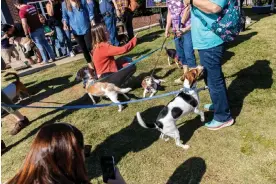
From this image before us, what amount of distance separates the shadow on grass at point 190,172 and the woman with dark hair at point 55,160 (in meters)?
1.86

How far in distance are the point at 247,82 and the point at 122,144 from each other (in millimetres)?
2712

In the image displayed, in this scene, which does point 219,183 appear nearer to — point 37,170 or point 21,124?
point 37,170

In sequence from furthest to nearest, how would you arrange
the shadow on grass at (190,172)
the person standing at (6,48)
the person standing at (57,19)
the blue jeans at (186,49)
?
the person standing at (6,48) → the person standing at (57,19) → the blue jeans at (186,49) → the shadow on grass at (190,172)

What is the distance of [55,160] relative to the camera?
5.37ft

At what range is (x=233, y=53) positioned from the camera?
6.84 meters

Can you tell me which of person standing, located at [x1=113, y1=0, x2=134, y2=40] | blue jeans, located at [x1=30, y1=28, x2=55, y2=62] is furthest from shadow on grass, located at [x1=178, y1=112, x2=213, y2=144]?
person standing, located at [x1=113, y1=0, x2=134, y2=40]

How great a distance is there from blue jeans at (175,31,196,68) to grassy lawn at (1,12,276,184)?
0.60 meters

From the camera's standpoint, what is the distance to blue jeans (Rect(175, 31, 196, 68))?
16.4ft

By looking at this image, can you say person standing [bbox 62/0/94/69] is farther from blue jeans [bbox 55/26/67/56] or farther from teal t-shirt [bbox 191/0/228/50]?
teal t-shirt [bbox 191/0/228/50]

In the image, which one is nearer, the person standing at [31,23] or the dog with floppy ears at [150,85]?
the dog with floppy ears at [150,85]

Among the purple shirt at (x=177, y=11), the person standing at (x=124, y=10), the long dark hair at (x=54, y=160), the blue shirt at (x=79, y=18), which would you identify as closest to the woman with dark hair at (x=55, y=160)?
the long dark hair at (x=54, y=160)

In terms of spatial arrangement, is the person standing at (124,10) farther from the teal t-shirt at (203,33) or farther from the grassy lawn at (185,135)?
the teal t-shirt at (203,33)

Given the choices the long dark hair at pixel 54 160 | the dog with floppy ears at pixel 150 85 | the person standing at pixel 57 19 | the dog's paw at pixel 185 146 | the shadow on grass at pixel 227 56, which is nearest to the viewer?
the long dark hair at pixel 54 160

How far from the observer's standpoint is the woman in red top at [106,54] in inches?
193
